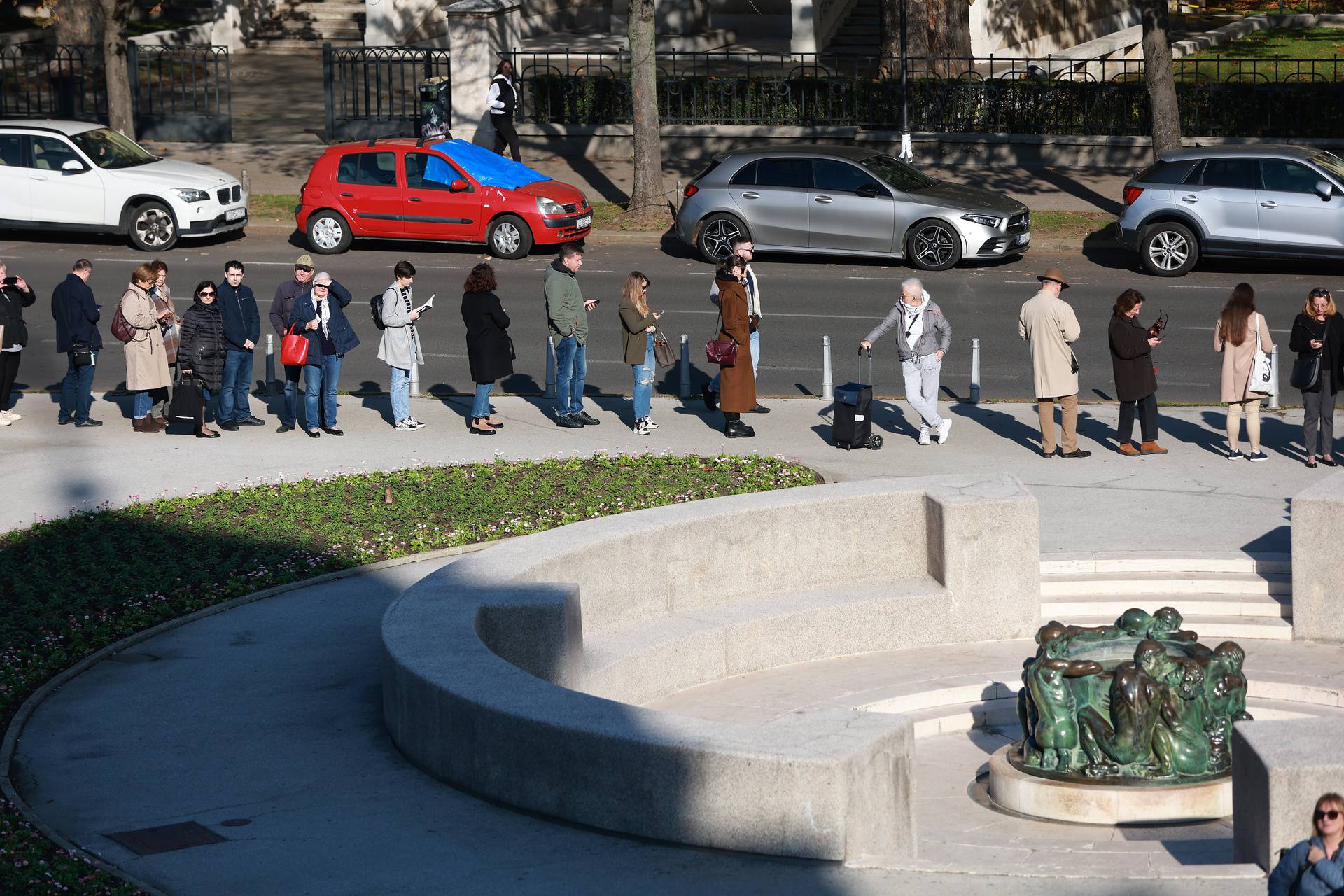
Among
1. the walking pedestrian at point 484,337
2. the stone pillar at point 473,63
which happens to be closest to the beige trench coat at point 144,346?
the walking pedestrian at point 484,337

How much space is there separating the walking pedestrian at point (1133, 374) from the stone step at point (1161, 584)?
3118 millimetres

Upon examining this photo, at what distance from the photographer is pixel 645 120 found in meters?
27.3

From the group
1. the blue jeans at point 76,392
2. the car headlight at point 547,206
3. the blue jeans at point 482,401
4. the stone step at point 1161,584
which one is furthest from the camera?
the car headlight at point 547,206

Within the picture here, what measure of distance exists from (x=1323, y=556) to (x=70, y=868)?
8375mm

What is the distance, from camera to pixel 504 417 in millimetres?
17438

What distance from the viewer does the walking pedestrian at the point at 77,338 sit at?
16641 millimetres

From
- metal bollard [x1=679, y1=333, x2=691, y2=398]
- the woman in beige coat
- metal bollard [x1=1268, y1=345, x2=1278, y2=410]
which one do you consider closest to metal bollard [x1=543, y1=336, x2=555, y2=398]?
metal bollard [x1=679, y1=333, x2=691, y2=398]

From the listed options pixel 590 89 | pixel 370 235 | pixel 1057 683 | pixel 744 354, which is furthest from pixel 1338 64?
pixel 1057 683

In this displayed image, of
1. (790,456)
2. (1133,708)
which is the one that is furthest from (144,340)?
(1133,708)

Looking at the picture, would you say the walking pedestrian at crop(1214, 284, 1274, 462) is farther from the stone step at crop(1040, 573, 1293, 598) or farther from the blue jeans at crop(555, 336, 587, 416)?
the blue jeans at crop(555, 336, 587, 416)

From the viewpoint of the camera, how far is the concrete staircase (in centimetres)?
4088

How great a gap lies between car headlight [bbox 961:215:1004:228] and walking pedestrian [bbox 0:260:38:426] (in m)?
12.8

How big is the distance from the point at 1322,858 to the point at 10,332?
13701 millimetres

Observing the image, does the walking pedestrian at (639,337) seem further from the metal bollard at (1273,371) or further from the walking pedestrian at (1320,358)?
the walking pedestrian at (1320,358)
